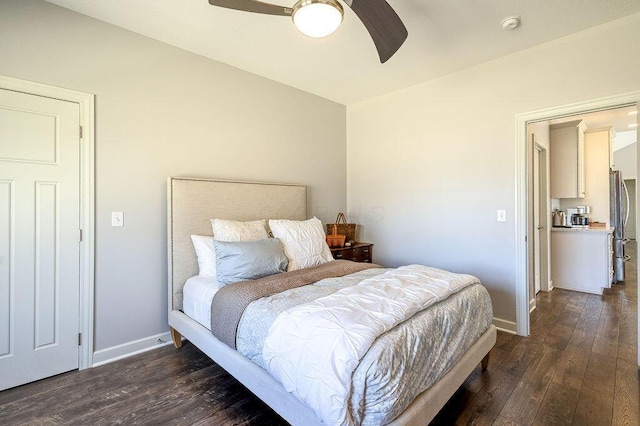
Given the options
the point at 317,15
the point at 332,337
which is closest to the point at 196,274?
the point at 332,337

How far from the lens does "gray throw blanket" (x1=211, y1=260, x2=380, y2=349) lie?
1853 mm

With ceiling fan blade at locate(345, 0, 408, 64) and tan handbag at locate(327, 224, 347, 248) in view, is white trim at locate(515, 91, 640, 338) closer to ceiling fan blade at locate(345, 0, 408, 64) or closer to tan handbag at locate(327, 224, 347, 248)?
ceiling fan blade at locate(345, 0, 408, 64)

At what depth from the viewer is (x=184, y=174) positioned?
9.37ft

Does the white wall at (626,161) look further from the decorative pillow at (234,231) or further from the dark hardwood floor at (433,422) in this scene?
the decorative pillow at (234,231)

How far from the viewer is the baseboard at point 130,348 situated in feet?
7.91

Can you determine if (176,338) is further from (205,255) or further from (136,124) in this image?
(136,124)

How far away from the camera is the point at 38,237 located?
217 cm

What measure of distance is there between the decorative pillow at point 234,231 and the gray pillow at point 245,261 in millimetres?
210

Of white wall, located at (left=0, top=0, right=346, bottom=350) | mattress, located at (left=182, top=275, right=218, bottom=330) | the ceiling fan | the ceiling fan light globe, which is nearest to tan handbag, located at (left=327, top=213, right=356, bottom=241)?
white wall, located at (left=0, top=0, right=346, bottom=350)

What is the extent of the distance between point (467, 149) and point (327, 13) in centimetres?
229

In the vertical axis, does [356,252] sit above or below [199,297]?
above

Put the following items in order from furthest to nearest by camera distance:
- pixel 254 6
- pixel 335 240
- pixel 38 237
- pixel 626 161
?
pixel 626 161
pixel 335 240
pixel 38 237
pixel 254 6

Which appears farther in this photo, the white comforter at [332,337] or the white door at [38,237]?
the white door at [38,237]

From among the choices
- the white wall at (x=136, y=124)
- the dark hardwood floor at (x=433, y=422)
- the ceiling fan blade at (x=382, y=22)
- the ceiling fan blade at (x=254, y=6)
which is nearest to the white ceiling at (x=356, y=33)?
the white wall at (x=136, y=124)
